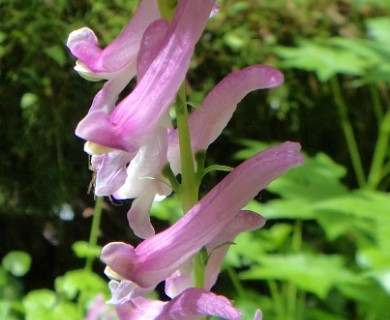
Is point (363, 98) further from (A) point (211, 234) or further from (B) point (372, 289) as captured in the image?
(A) point (211, 234)

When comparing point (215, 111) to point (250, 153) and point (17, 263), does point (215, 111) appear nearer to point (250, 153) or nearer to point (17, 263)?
point (250, 153)

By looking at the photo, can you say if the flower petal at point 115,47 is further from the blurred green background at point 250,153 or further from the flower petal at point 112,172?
the blurred green background at point 250,153

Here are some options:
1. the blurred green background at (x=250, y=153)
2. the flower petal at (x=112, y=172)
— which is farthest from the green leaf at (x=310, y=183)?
the flower petal at (x=112, y=172)

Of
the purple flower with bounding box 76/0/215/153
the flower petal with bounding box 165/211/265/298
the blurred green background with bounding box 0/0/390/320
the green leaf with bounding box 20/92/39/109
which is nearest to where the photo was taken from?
the purple flower with bounding box 76/0/215/153

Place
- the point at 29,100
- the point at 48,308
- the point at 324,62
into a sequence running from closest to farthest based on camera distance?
1. the point at 48,308
2. the point at 324,62
3. the point at 29,100

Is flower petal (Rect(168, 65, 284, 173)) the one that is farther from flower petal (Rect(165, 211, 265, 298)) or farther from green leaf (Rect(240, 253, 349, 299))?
green leaf (Rect(240, 253, 349, 299))

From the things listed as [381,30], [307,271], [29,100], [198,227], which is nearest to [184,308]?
[198,227]

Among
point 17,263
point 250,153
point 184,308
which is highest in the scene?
point 184,308

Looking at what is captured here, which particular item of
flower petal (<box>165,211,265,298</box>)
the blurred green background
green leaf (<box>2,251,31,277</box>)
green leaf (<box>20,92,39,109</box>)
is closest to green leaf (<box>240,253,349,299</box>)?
the blurred green background
